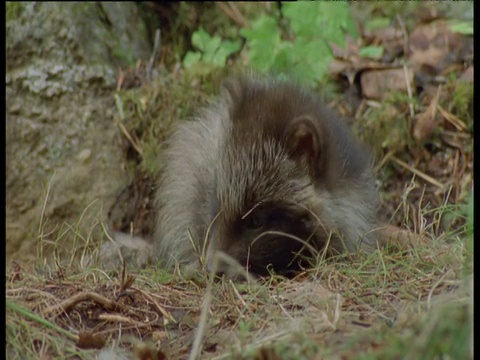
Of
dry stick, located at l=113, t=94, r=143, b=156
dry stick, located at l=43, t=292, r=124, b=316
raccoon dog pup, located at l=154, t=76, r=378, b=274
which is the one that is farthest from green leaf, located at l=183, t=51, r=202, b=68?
dry stick, located at l=43, t=292, r=124, b=316

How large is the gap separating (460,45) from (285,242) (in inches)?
130

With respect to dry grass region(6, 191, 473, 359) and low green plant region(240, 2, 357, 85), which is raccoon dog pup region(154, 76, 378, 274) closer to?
dry grass region(6, 191, 473, 359)

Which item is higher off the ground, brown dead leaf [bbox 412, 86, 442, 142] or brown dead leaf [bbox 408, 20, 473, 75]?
brown dead leaf [bbox 408, 20, 473, 75]

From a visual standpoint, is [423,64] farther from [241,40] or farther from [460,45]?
[241,40]

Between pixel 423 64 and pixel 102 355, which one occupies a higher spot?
pixel 423 64

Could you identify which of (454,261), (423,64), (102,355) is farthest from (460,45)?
(102,355)

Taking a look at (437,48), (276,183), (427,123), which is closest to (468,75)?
(437,48)

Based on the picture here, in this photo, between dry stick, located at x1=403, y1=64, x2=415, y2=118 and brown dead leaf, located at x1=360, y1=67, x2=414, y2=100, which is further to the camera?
brown dead leaf, located at x1=360, y1=67, x2=414, y2=100

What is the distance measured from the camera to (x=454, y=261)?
142 inches

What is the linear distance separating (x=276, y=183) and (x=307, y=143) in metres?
0.34

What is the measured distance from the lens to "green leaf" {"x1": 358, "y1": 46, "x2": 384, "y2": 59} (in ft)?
23.4

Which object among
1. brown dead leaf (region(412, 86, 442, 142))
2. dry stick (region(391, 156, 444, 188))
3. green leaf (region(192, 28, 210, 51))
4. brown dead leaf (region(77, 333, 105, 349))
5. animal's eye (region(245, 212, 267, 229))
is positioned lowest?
dry stick (region(391, 156, 444, 188))

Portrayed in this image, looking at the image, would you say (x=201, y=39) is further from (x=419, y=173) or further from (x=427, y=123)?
(x=419, y=173)

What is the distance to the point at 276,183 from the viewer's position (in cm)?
474
